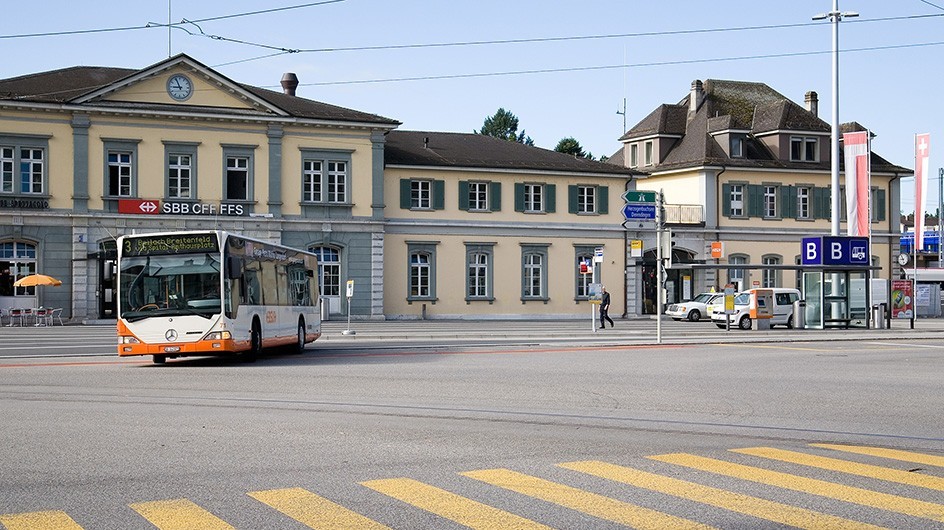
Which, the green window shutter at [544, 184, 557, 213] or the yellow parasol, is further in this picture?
the green window shutter at [544, 184, 557, 213]

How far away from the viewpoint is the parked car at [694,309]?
5481 cm

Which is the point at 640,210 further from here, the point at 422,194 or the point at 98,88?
the point at 98,88

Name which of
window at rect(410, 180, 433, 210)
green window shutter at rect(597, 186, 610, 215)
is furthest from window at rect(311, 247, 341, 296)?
green window shutter at rect(597, 186, 610, 215)

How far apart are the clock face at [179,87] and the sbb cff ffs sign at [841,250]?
85.8ft

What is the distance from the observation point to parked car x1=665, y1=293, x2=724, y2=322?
54.8 metres

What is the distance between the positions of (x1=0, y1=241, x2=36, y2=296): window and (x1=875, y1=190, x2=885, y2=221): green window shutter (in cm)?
4358

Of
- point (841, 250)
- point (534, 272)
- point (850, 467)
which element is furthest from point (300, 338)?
point (534, 272)

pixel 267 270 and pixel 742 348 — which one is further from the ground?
pixel 267 270

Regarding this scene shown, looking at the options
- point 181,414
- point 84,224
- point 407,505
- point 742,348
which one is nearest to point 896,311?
point 742,348

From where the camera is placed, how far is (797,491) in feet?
28.1

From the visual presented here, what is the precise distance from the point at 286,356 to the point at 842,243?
2344 centimetres

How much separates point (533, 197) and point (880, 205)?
21021 millimetres

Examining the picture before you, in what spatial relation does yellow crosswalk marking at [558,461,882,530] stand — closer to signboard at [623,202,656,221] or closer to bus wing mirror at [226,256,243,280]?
bus wing mirror at [226,256,243,280]

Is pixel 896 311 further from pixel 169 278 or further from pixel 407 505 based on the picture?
pixel 407 505
